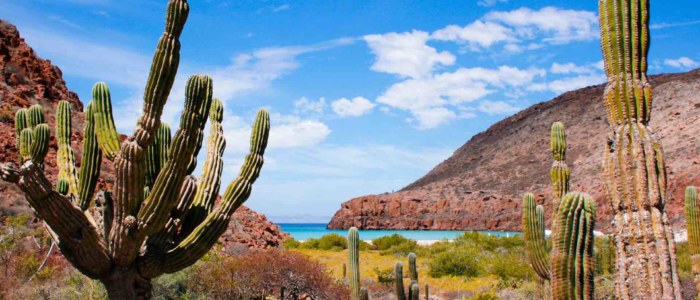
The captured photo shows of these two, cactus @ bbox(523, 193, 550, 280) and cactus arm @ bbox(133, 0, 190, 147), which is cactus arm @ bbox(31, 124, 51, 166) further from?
cactus @ bbox(523, 193, 550, 280)

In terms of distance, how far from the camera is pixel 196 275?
42.4 feet

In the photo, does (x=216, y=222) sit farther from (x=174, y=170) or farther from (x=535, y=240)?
(x=535, y=240)

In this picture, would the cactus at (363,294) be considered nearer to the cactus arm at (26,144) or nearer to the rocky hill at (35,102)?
the cactus arm at (26,144)

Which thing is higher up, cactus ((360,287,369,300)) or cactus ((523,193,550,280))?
cactus ((523,193,550,280))

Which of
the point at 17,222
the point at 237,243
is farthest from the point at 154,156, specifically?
the point at 237,243

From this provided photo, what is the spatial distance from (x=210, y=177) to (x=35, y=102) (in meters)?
14.9

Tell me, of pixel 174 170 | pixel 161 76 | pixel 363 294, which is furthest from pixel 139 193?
pixel 363 294

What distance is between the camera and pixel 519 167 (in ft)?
192

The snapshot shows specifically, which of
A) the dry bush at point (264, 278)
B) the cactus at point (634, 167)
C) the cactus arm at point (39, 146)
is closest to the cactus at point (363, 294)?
the dry bush at point (264, 278)

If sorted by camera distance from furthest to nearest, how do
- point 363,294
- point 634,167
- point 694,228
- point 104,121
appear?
point 363,294 < point 694,228 < point 104,121 < point 634,167

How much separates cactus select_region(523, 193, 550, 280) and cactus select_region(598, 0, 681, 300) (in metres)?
2.82

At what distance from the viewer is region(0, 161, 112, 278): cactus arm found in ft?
20.1

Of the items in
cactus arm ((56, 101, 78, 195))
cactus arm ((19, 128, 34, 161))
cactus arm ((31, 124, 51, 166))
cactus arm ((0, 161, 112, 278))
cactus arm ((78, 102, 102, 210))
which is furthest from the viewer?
cactus arm ((56, 101, 78, 195))

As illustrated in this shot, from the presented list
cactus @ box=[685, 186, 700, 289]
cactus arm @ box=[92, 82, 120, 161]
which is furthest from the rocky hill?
cactus @ box=[685, 186, 700, 289]
